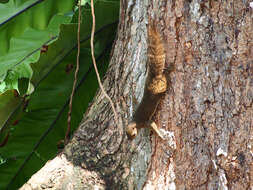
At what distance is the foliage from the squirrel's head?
0.52 metres

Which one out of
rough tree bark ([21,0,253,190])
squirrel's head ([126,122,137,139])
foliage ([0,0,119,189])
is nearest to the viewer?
rough tree bark ([21,0,253,190])

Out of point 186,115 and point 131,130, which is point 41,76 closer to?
point 131,130

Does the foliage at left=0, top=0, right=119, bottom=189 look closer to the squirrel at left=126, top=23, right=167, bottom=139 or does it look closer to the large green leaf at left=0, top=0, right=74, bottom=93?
the large green leaf at left=0, top=0, right=74, bottom=93

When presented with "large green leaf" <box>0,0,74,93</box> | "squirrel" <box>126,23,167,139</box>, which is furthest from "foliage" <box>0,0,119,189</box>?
"squirrel" <box>126,23,167,139</box>

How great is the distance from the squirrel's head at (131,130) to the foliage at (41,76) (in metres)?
0.52

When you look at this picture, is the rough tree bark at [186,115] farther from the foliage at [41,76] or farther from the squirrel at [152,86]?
the foliage at [41,76]

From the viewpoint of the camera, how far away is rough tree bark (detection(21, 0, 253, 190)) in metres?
0.85

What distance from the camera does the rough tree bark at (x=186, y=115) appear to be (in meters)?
0.85

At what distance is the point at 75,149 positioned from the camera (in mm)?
1080

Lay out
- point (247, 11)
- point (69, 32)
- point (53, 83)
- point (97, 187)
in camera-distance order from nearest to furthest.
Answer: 1. point (247, 11)
2. point (97, 187)
3. point (69, 32)
4. point (53, 83)

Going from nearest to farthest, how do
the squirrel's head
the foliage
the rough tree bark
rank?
1. the rough tree bark
2. the squirrel's head
3. the foliage

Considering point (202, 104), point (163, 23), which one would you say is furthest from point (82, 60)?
point (202, 104)

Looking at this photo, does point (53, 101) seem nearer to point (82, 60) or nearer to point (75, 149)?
point (82, 60)

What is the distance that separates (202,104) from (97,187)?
0.37 meters
